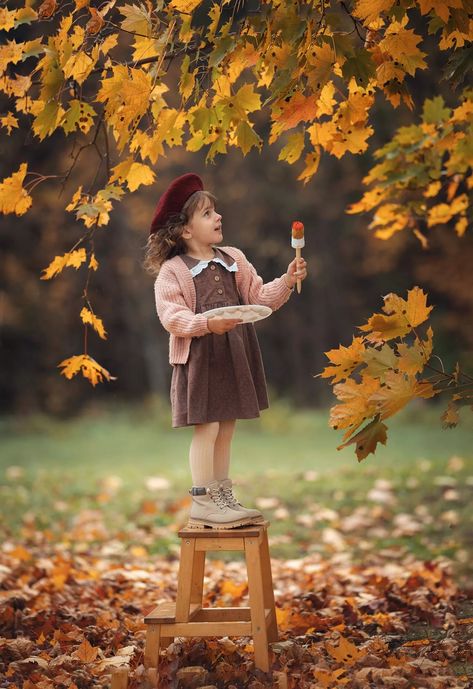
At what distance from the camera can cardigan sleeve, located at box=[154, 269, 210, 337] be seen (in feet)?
11.1

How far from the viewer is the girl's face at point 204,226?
3676 millimetres

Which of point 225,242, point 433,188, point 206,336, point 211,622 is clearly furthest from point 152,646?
point 225,242

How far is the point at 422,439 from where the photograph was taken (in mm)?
11719

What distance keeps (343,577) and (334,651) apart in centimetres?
192

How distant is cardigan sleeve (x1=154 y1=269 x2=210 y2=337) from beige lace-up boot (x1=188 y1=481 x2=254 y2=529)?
1.98 ft

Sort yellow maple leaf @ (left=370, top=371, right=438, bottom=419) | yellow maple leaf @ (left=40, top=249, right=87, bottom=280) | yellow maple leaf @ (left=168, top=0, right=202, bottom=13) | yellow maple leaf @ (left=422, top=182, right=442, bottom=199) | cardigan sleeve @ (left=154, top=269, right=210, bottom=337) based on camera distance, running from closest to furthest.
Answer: yellow maple leaf @ (left=370, top=371, right=438, bottom=419) < yellow maple leaf @ (left=168, top=0, right=202, bottom=13) < cardigan sleeve @ (left=154, top=269, right=210, bottom=337) < yellow maple leaf @ (left=40, top=249, right=87, bottom=280) < yellow maple leaf @ (left=422, top=182, right=442, bottom=199)

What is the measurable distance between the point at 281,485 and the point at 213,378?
5.29 meters

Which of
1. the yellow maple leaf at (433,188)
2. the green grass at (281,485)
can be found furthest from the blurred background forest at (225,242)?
the yellow maple leaf at (433,188)

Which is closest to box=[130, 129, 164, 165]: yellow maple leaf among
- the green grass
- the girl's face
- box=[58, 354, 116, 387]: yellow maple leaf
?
the girl's face

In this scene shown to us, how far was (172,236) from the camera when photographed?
371 cm

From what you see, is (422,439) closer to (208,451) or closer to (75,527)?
(75,527)

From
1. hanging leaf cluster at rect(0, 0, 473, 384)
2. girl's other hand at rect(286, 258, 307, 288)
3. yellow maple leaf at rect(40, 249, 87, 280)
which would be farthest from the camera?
yellow maple leaf at rect(40, 249, 87, 280)

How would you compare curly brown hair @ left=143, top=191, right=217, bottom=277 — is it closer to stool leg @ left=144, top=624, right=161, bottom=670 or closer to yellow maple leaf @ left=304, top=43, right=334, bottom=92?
yellow maple leaf @ left=304, top=43, right=334, bottom=92

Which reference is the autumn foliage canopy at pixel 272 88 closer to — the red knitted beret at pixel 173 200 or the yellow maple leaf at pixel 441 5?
the yellow maple leaf at pixel 441 5
